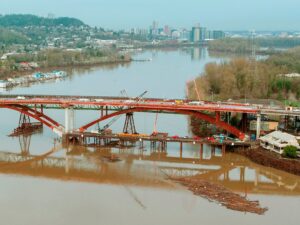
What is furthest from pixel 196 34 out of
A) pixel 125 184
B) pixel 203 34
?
pixel 125 184

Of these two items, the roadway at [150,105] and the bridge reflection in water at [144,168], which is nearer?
the bridge reflection in water at [144,168]

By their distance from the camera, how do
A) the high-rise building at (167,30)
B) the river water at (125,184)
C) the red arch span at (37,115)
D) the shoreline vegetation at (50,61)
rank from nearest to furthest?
the river water at (125,184) → the red arch span at (37,115) → the shoreline vegetation at (50,61) → the high-rise building at (167,30)

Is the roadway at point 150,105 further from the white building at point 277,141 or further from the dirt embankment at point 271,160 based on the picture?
the dirt embankment at point 271,160

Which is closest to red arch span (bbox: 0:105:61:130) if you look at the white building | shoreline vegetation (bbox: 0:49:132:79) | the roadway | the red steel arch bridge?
the red steel arch bridge

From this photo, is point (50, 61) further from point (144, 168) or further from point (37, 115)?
point (144, 168)

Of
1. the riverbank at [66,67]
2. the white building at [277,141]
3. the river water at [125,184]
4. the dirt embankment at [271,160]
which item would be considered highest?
the riverbank at [66,67]

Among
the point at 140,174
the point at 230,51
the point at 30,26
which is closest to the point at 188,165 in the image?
the point at 140,174

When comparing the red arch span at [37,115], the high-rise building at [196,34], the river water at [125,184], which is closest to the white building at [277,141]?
the river water at [125,184]
